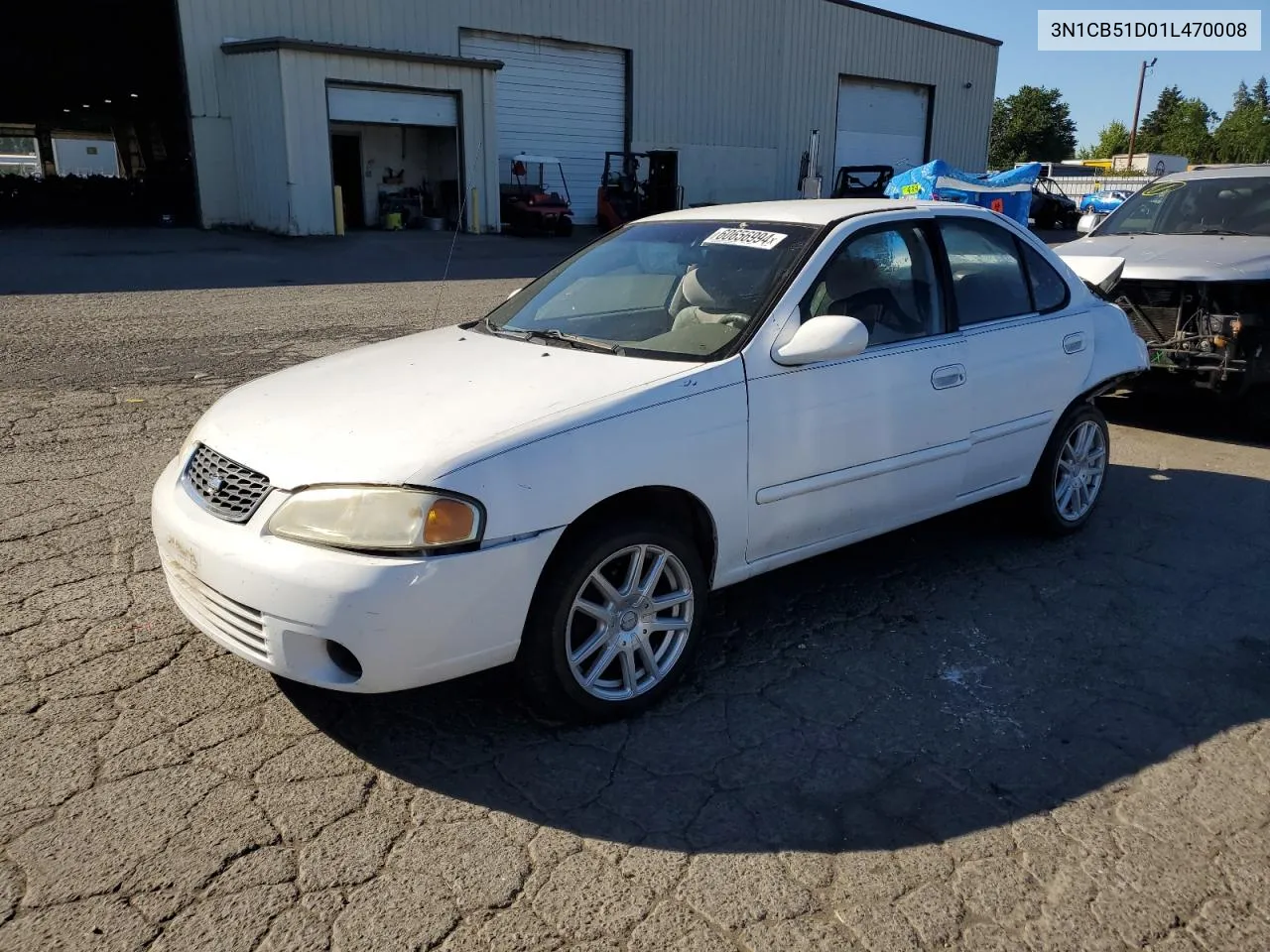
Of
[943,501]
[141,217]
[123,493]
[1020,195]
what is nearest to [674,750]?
[943,501]

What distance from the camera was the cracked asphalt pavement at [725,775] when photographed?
2.39m

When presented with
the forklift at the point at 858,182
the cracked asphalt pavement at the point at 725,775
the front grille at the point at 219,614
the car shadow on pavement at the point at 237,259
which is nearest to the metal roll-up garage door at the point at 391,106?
the car shadow on pavement at the point at 237,259

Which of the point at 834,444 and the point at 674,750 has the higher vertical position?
the point at 834,444

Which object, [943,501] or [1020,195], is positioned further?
[1020,195]

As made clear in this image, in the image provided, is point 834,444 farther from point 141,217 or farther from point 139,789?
point 141,217

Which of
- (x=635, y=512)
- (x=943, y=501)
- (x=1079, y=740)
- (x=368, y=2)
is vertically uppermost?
(x=368, y=2)

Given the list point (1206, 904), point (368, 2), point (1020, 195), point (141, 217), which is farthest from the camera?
point (141, 217)

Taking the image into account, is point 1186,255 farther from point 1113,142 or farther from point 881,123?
point 1113,142

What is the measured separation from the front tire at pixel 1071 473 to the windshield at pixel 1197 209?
3793 millimetres

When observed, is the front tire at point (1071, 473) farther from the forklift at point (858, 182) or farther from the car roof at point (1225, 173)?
the forklift at point (858, 182)

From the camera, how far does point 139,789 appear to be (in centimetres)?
280

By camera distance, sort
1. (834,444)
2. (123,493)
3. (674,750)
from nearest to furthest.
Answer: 1. (674,750)
2. (834,444)
3. (123,493)

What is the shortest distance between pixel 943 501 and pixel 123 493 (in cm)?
410

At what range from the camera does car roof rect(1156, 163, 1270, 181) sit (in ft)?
26.4
